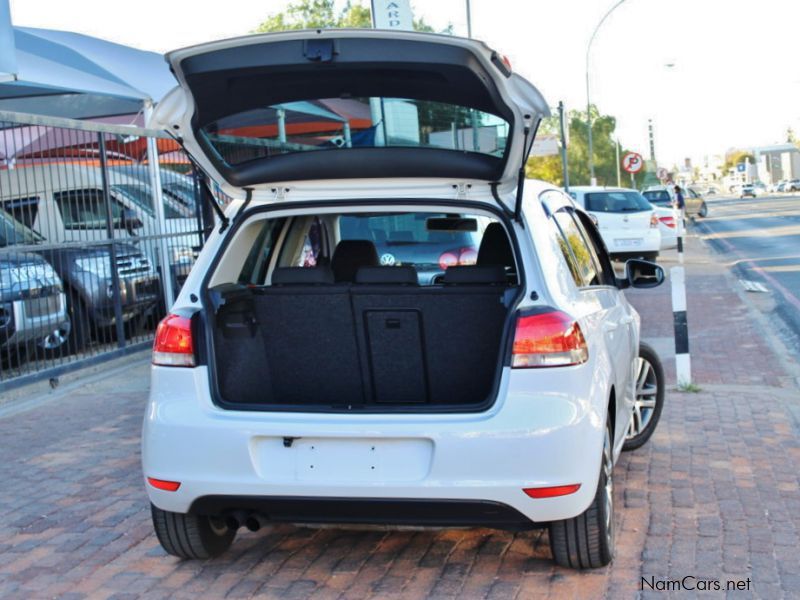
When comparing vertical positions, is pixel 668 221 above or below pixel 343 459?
below

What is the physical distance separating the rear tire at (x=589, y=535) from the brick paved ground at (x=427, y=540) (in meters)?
0.08

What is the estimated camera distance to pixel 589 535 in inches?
167

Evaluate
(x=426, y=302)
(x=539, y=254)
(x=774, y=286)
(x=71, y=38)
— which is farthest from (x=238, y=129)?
(x=71, y=38)

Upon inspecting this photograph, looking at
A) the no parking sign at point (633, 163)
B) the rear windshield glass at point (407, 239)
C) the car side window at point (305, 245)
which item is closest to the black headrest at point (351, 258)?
the car side window at point (305, 245)

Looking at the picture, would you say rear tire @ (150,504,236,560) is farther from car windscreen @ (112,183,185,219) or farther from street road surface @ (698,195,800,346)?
street road surface @ (698,195,800,346)

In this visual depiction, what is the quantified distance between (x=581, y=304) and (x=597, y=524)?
900 mm

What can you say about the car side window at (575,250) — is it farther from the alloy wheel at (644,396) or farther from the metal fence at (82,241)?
the metal fence at (82,241)

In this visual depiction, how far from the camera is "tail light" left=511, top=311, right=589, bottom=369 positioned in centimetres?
403

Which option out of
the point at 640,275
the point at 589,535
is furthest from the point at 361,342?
the point at 640,275

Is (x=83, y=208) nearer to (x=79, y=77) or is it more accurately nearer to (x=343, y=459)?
(x=343, y=459)

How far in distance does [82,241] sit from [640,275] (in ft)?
19.2

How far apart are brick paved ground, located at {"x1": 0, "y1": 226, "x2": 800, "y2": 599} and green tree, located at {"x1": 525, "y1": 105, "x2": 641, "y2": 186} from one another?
4789 centimetres

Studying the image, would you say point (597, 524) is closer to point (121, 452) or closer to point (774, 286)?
point (121, 452)

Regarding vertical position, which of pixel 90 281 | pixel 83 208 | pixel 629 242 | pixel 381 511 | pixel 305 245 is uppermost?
pixel 83 208
